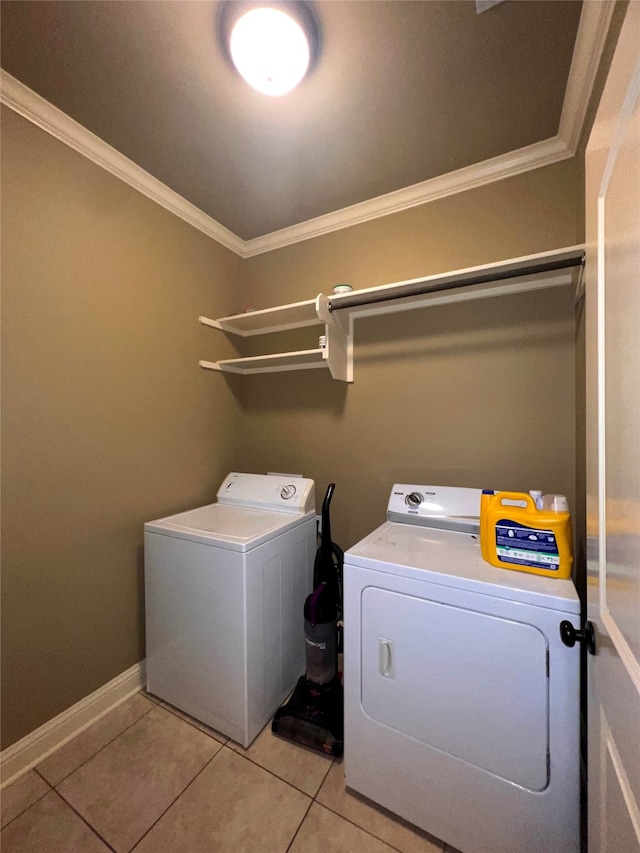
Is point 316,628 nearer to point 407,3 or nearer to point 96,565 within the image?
point 96,565

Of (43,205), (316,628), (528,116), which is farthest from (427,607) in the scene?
(43,205)

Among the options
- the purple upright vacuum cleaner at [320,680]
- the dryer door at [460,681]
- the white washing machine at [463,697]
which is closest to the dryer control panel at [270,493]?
the purple upright vacuum cleaner at [320,680]


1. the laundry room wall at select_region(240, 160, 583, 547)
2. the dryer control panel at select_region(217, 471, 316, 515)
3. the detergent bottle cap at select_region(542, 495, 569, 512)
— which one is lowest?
the dryer control panel at select_region(217, 471, 316, 515)

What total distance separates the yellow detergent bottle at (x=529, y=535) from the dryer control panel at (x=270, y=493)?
0.92 meters

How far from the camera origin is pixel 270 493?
1.91 m

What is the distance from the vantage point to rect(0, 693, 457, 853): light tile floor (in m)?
1.09

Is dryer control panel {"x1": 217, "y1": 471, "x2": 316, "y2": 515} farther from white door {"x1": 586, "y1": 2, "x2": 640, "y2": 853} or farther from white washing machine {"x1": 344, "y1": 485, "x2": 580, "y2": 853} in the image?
white door {"x1": 586, "y1": 2, "x2": 640, "y2": 853}

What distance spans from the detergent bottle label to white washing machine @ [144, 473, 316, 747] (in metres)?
0.93

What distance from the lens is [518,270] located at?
143 centimetres

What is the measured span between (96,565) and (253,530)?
77 cm

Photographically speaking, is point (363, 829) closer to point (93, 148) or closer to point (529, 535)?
point (529, 535)

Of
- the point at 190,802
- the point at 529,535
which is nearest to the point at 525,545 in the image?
the point at 529,535

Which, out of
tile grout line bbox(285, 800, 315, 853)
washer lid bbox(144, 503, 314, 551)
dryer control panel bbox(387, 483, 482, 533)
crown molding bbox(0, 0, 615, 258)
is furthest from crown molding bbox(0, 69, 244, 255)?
tile grout line bbox(285, 800, 315, 853)

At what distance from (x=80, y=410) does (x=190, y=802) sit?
62.8 inches
